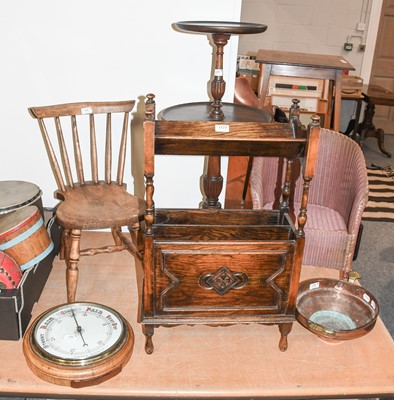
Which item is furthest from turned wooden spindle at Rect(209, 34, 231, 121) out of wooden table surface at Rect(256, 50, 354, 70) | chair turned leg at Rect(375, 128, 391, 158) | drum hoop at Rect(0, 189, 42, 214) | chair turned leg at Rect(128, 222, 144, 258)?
chair turned leg at Rect(375, 128, 391, 158)

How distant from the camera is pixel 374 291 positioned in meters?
2.92

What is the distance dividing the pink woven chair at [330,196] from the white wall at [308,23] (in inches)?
111

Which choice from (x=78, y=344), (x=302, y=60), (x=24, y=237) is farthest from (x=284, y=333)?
(x=302, y=60)

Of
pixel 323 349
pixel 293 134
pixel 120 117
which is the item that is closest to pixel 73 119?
pixel 120 117

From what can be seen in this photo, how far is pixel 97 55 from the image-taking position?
8.32 ft

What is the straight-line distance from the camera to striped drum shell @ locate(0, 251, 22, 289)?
1.89 m

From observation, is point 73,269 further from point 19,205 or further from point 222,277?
point 222,277

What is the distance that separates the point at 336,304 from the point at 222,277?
642 millimetres

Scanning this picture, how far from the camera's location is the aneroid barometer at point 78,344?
164cm

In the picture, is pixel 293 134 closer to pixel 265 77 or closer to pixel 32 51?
pixel 32 51

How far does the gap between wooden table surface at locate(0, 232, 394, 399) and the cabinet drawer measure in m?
0.21

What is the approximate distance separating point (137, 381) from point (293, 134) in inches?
38.3

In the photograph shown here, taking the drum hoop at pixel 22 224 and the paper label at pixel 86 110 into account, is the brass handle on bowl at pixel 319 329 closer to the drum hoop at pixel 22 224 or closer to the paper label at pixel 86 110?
the drum hoop at pixel 22 224

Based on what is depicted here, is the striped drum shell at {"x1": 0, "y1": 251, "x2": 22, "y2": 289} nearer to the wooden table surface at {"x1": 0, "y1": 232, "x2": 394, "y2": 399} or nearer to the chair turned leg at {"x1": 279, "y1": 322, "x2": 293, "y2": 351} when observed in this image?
the wooden table surface at {"x1": 0, "y1": 232, "x2": 394, "y2": 399}
